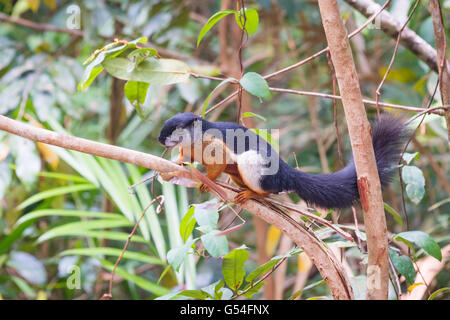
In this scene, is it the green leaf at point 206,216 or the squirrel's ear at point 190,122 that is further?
the squirrel's ear at point 190,122

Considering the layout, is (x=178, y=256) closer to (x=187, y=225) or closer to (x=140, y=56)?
(x=187, y=225)

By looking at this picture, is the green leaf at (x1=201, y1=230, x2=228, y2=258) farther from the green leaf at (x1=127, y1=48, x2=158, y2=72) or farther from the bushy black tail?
the green leaf at (x1=127, y1=48, x2=158, y2=72)

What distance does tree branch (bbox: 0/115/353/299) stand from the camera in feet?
2.98

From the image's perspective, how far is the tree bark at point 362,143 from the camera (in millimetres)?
854

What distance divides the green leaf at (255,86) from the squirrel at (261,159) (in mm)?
237

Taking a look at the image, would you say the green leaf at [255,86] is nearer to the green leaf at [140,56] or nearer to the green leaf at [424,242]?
the green leaf at [140,56]

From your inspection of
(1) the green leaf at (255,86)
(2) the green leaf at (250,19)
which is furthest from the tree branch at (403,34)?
(1) the green leaf at (255,86)

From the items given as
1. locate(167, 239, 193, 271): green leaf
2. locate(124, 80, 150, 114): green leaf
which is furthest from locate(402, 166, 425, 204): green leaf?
locate(124, 80, 150, 114): green leaf

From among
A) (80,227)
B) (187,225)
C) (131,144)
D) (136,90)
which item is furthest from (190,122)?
(131,144)

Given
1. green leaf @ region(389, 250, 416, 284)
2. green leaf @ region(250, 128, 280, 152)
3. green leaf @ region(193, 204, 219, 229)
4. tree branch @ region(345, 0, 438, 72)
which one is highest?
tree branch @ region(345, 0, 438, 72)

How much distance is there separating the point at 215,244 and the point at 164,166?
190mm

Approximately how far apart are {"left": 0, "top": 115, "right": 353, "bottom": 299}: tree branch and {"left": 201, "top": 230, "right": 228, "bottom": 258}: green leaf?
0.11m

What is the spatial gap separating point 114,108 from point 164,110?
1.52ft

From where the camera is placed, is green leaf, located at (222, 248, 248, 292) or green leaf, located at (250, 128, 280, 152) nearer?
green leaf, located at (222, 248, 248, 292)
